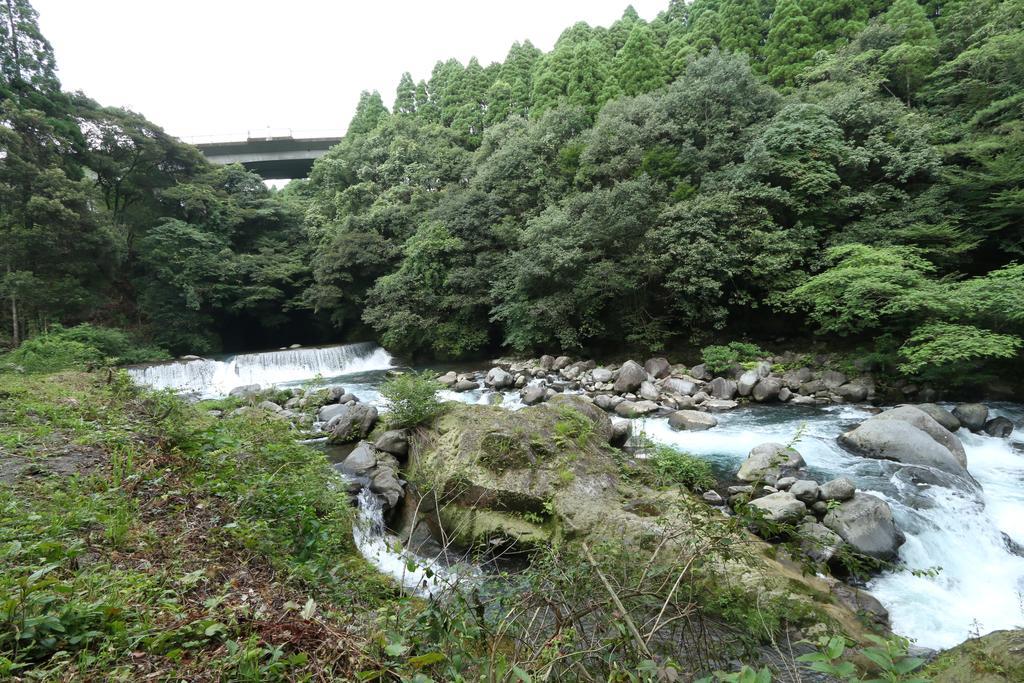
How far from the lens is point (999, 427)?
7.23m

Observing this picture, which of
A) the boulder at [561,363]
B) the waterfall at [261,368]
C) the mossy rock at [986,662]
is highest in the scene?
the mossy rock at [986,662]

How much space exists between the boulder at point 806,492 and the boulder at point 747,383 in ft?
17.8

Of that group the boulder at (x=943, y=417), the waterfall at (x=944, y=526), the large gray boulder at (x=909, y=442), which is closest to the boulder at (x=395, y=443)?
the waterfall at (x=944, y=526)

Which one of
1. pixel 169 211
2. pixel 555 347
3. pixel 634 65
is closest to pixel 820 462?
pixel 555 347

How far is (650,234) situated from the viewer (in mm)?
13047

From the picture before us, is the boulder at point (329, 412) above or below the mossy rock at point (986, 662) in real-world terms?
below

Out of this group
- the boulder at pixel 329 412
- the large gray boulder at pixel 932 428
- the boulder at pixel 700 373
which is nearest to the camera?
the large gray boulder at pixel 932 428

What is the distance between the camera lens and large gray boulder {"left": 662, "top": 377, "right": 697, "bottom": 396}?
428 inches

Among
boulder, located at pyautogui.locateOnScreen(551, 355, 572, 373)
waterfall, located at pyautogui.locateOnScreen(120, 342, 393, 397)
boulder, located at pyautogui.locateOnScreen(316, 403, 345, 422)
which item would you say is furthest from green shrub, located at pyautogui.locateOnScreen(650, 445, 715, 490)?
waterfall, located at pyautogui.locateOnScreen(120, 342, 393, 397)

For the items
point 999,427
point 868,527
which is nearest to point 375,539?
point 868,527

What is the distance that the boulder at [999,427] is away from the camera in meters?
7.17

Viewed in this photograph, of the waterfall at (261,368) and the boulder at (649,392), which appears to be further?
the waterfall at (261,368)

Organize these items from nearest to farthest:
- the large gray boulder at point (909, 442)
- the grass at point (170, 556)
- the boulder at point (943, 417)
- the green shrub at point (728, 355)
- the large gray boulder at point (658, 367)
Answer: the grass at point (170, 556), the large gray boulder at point (909, 442), the boulder at point (943, 417), the green shrub at point (728, 355), the large gray boulder at point (658, 367)

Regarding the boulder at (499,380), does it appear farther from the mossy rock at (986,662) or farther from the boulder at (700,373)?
the mossy rock at (986,662)
